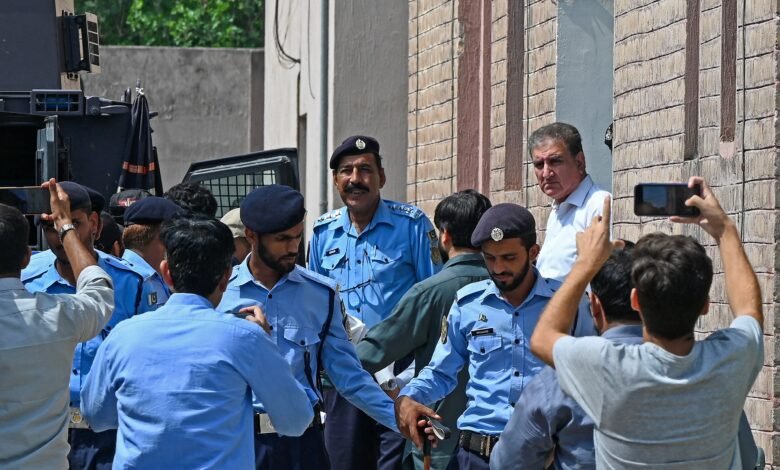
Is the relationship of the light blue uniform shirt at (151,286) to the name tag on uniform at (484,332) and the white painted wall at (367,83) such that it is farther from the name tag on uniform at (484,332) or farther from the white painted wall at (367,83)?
the white painted wall at (367,83)

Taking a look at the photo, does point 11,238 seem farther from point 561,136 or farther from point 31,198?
point 561,136

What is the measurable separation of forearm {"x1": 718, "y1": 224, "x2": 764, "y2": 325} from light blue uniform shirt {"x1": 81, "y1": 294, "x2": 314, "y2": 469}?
1.49m

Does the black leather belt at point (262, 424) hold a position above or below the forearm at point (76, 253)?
below

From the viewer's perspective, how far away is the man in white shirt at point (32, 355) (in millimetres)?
4746

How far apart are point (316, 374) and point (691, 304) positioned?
7.72 feet

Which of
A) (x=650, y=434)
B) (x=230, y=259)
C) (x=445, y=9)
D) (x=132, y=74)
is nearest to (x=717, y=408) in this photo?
(x=650, y=434)

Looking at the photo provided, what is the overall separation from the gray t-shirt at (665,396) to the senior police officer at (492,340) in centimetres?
156

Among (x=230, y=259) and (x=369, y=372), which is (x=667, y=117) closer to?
(x=369, y=372)

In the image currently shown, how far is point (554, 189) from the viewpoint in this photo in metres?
7.36

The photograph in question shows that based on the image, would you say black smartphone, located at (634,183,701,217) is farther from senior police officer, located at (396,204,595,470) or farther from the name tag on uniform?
the name tag on uniform

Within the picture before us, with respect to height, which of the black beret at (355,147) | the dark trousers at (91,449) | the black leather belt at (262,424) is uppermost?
the black beret at (355,147)

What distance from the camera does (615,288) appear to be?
4.34 meters

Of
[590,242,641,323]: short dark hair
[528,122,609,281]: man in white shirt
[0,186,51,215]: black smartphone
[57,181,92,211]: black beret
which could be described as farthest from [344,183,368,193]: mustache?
[590,242,641,323]: short dark hair

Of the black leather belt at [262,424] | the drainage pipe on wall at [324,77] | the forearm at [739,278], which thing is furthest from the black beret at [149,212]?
the drainage pipe on wall at [324,77]
